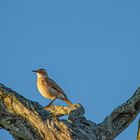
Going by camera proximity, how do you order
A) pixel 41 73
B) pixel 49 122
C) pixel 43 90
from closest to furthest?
pixel 49 122
pixel 43 90
pixel 41 73

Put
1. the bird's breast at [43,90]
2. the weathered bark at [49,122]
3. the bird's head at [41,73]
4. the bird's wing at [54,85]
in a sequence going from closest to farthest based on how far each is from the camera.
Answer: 1. the weathered bark at [49,122]
2. the bird's wing at [54,85]
3. the bird's breast at [43,90]
4. the bird's head at [41,73]

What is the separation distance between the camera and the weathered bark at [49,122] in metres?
6.28

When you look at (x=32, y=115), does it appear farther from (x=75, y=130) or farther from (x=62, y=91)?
(x=62, y=91)

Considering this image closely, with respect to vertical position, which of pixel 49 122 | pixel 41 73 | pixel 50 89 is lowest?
pixel 49 122

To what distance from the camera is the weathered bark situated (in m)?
6.28

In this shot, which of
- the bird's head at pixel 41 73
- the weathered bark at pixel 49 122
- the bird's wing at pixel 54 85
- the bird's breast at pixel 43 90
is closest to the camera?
the weathered bark at pixel 49 122

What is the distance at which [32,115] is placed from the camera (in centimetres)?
650

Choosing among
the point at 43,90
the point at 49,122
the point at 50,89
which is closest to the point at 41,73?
the point at 43,90

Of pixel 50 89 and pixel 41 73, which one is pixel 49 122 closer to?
pixel 50 89

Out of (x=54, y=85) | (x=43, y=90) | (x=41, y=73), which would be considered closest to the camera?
(x=54, y=85)

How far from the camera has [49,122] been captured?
255 inches

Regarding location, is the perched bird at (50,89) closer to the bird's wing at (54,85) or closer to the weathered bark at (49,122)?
the bird's wing at (54,85)

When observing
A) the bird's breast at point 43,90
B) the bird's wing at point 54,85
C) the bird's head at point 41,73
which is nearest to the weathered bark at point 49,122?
the bird's wing at point 54,85

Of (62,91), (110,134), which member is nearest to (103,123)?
(110,134)
